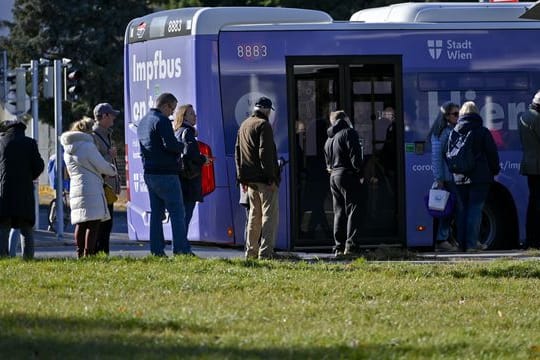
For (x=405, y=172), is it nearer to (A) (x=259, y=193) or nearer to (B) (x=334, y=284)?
(A) (x=259, y=193)

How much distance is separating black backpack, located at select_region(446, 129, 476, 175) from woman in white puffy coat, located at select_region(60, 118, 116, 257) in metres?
4.35

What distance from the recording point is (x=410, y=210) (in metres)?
18.4

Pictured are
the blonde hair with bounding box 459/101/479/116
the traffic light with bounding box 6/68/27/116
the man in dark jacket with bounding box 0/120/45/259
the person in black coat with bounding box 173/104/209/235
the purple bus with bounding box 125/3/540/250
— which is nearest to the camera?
the man in dark jacket with bounding box 0/120/45/259

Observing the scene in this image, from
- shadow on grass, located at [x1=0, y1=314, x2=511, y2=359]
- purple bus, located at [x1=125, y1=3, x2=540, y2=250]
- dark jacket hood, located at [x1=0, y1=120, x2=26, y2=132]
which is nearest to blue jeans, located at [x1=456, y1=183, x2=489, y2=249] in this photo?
purple bus, located at [x1=125, y1=3, x2=540, y2=250]

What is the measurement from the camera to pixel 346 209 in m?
17.2

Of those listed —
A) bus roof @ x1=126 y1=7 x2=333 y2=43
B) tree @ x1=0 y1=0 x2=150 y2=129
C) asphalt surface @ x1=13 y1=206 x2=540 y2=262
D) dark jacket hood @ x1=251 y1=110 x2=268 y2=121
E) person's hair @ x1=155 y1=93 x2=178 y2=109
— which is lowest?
asphalt surface @ x1=13 y1=206 x2=540 y2=262

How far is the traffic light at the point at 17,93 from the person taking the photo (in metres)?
26.4

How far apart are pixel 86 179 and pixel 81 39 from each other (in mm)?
34474

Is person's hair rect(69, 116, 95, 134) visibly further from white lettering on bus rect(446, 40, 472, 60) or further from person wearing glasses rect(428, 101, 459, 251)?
white lettering on bus rect(446, 40, 472, 60)

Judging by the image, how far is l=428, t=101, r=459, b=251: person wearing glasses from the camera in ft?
59.3

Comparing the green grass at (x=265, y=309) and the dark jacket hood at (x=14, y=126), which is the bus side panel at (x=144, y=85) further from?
the green grass at (x=265, y=309)

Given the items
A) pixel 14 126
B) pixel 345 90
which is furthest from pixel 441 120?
pixel 14 126

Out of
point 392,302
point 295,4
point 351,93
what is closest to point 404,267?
point 392,302

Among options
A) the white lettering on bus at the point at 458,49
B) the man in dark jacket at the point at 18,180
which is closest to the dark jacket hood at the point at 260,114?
the man in dark jacket at the point at 18,180
